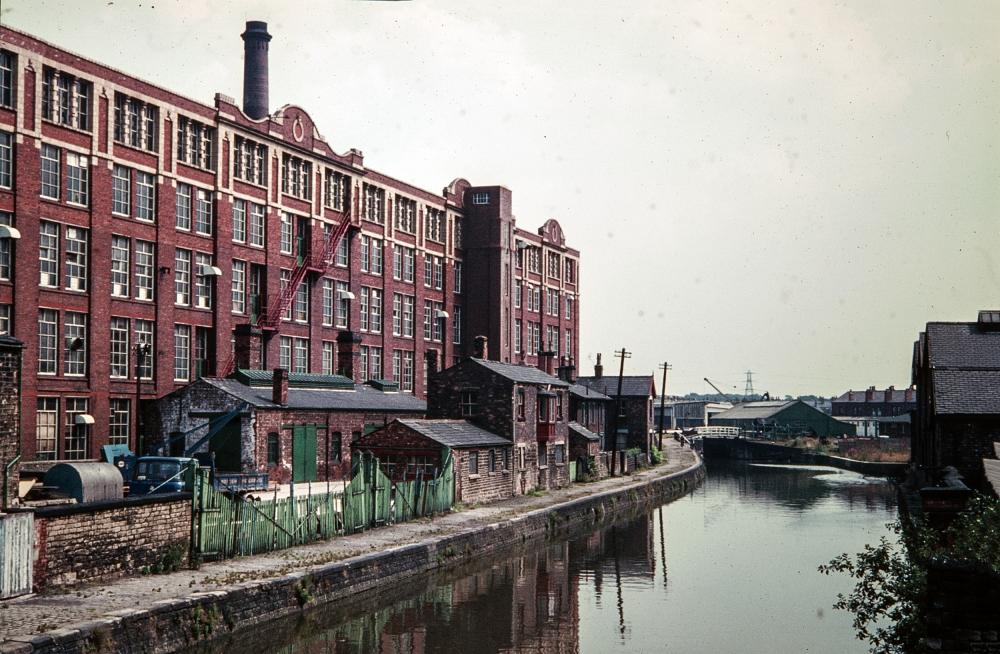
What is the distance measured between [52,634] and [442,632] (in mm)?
8711

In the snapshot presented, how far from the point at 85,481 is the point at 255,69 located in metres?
37.8

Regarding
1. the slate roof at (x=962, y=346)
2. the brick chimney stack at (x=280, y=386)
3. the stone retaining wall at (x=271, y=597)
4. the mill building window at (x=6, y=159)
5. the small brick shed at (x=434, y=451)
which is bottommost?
the stone retaining wall at (x=271, y=597)

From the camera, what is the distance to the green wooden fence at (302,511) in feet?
76.3

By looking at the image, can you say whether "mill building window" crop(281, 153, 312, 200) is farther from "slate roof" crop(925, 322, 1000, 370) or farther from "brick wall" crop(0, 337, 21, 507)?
"brick wall" crop(0, 337, 21, 507)

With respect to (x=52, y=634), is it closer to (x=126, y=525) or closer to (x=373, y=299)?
(x=126, y=525)

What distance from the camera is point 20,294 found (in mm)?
37656

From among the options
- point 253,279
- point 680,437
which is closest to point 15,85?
point 253,279

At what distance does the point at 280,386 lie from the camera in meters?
39.7

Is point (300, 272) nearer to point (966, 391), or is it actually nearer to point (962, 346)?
point (962, 346)

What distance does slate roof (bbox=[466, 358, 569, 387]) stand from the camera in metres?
42.4

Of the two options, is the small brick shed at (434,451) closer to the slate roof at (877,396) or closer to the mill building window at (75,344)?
the mill building window at (75,344)

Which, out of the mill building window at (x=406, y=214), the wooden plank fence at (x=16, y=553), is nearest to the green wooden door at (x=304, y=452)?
the wooden plank fence at (x=16, y=553)

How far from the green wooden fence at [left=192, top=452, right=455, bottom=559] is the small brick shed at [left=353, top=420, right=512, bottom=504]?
2.27ft

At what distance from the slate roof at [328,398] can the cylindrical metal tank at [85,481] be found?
14785 millimetres
